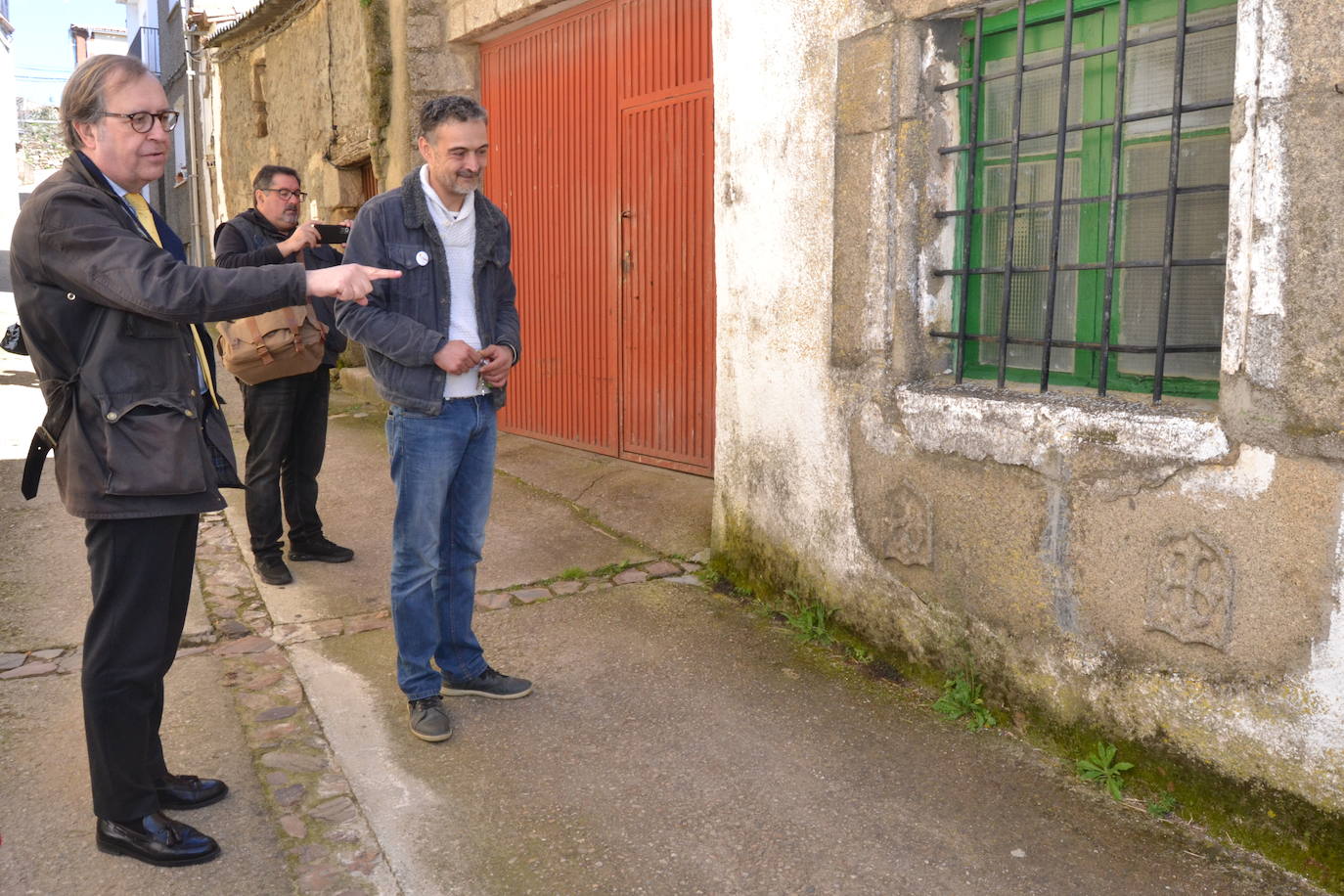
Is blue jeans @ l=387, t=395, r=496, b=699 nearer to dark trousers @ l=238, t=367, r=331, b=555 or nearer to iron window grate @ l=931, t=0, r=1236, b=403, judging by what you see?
iron window grate @ l=931, t=0, r=1236, b=403

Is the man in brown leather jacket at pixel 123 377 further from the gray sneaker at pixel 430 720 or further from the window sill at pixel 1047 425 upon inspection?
the window sill at pixel 1047 425

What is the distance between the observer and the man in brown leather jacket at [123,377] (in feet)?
8.33

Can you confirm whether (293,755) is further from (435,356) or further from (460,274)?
(460,274)

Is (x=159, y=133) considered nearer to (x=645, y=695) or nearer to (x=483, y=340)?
(x=483, y=340)

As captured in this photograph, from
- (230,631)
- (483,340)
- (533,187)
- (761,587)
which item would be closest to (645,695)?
(761,587)

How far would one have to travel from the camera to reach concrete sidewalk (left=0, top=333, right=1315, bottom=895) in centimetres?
266

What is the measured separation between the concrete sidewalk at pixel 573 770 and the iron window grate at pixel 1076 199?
1.19m

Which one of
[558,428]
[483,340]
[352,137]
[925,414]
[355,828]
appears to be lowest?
[355,828]

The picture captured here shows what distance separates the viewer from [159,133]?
269 cm

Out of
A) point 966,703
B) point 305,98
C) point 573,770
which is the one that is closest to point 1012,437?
point 966,703

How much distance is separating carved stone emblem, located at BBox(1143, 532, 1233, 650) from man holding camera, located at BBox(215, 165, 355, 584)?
3587 millimetres

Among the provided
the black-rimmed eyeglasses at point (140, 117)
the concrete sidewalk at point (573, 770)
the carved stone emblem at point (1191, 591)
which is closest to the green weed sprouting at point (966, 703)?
the concrete sidewalk at point (573, 770)

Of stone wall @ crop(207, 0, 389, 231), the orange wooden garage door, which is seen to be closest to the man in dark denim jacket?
the orange wooden garage door

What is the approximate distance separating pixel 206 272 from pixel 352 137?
807cm
